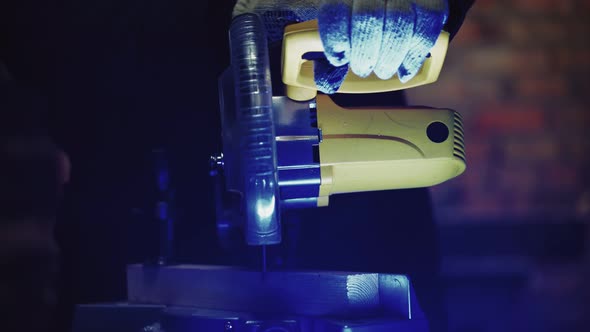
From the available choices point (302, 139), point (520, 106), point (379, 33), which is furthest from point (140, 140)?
point (520, 106)

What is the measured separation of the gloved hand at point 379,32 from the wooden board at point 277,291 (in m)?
0.28

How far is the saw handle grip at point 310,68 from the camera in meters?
0.61

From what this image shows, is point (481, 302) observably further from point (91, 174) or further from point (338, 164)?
point (91, 174)

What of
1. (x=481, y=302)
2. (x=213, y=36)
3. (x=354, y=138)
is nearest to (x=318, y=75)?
(x=354, y=138)

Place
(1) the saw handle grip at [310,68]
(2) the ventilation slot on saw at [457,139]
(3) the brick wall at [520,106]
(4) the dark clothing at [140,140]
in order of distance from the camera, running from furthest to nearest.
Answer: (3) the brick wall at [520,106] < (4) the dark clothing at [140,140] < (2) the ventilation slot on saw at [457,139] < (1) the saw handle grip at [310,68]

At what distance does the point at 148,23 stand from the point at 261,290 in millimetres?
641

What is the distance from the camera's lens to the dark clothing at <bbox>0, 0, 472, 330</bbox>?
3.09 ft

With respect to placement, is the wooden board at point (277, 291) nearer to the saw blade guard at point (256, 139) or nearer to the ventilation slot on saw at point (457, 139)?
the saw blade guard at point (256, 139)

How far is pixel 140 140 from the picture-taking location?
0.96 meters

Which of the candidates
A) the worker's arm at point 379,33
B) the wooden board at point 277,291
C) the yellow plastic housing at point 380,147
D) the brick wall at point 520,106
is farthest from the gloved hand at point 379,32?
the brick wall at point 520,106

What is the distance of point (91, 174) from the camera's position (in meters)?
0.96

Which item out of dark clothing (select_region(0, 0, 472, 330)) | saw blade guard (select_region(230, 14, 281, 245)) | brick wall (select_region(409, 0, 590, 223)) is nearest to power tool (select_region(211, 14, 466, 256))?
saw blade guard (select_region(230, 14, 281, 245))

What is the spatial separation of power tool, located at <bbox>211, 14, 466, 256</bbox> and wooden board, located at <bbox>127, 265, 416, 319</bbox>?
8cm

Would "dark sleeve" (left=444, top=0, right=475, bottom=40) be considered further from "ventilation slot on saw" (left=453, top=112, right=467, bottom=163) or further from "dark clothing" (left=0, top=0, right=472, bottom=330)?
"dark clothing" (left=0, top=0, right=472, bottom=330)
